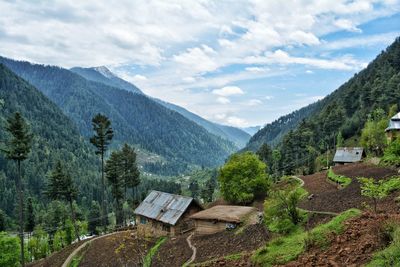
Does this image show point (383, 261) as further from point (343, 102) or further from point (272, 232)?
point (343, 102)

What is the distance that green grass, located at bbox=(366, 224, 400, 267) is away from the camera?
11977 millimetres

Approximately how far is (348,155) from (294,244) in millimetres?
57614

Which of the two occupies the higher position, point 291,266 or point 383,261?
point 383,261

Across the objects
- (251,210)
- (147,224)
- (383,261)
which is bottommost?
(147,224)

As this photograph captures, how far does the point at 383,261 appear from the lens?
12.3 meters

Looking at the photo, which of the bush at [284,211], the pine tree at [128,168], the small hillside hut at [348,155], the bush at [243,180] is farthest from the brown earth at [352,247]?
the small hillside hut at [348,155]

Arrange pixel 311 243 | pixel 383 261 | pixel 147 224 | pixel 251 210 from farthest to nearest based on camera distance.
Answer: pixel 147 224 → pixel 251 210 → pixel 311 243 → pixel 383 261

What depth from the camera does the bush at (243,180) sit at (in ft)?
164

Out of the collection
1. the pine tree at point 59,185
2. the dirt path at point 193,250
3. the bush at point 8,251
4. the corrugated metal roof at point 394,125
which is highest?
the corrugated metal roof at point 394,125

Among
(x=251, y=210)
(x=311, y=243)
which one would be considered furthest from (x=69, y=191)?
(x=311, y=243)

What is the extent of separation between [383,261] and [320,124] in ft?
372

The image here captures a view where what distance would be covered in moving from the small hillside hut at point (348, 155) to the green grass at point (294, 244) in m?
54.6

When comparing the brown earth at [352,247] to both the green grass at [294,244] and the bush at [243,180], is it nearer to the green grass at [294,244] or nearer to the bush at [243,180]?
the green grass at [294,244]

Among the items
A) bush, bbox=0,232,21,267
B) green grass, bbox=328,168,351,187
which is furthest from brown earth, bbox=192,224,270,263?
bush, bbox=0,232,21,267
